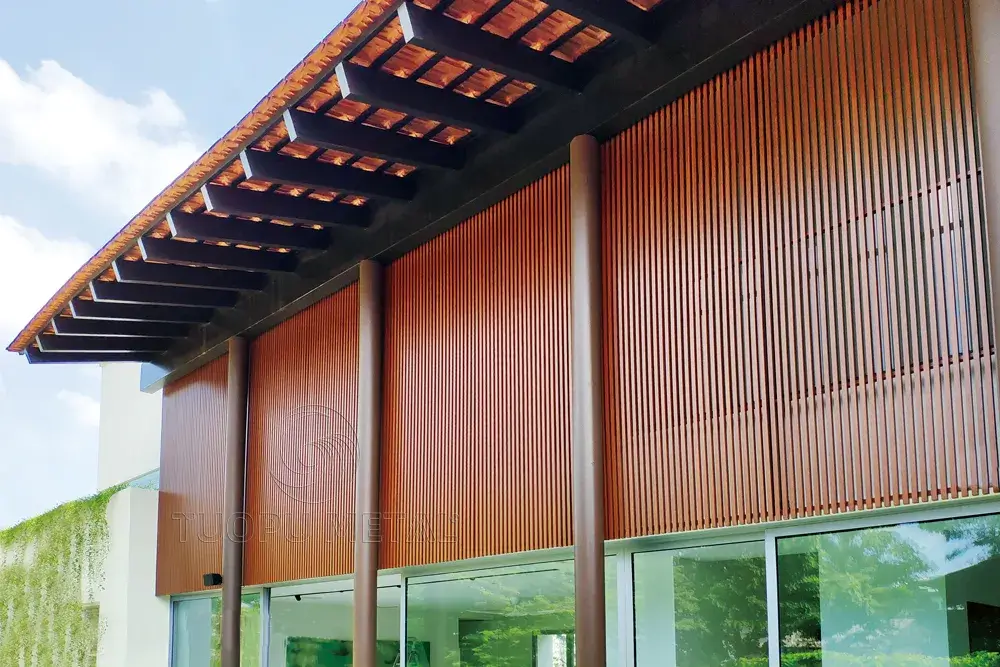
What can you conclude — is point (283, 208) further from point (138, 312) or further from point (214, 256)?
point (138, 312)

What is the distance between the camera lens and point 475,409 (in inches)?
334

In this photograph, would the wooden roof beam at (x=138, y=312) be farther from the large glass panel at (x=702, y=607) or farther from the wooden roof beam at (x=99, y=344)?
the large glass panel at (x=702, y=607)

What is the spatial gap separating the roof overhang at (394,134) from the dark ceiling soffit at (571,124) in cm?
1

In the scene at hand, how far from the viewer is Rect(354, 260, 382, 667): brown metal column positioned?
359 inches

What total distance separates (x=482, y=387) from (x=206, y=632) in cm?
600

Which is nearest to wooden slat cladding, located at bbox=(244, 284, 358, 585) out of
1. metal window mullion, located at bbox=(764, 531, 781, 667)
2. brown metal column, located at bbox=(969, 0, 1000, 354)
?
metal window mullion, located at bbox=(764, 531, 781, 667)

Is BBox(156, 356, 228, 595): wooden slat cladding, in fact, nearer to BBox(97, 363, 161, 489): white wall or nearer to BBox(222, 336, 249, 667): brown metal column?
BBox(222, 336, 249, 667): brown metal column

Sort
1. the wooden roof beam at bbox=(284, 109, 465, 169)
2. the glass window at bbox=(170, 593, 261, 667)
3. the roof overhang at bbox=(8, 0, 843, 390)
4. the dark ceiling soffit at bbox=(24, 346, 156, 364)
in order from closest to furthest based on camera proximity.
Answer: the roof overhang at bbox=(8, 0, 843, 390), the wooden roof beam at bbox=(284, 109, 465, 169), the glass window at bbox=(170, 593, 261, 667), the dark ceiling soffit at bbox=(24, 346, 156, 364)

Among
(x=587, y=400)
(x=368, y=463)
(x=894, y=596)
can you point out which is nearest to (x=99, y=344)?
(x=368, y=463)

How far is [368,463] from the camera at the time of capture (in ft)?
30.9

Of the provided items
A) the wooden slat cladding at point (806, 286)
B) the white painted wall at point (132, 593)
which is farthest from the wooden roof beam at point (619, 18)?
the white painted wall at point (132, 593)

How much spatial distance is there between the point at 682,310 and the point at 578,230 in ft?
3.27

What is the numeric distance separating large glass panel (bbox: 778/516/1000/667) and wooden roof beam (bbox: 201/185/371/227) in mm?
4985

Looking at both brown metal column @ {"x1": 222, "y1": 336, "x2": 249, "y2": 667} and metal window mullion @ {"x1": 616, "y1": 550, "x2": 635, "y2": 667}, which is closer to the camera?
metal window mullion @ {"x1": 616, "y1": 550, "x2": 635, "y2": 667}
